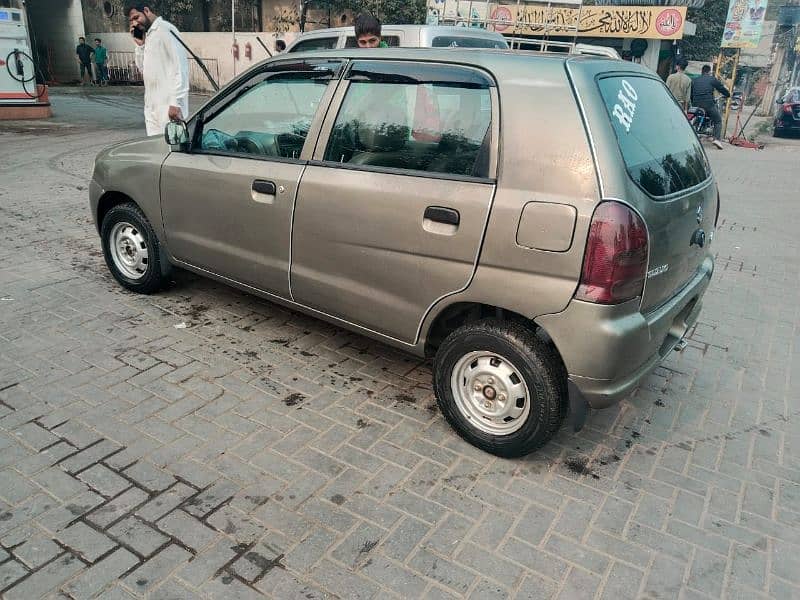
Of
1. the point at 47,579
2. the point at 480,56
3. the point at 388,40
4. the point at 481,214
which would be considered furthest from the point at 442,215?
the point at 388,40

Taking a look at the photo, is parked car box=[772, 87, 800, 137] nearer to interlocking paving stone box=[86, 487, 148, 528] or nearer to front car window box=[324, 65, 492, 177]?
front car window box=[324, 65, 492, 177]

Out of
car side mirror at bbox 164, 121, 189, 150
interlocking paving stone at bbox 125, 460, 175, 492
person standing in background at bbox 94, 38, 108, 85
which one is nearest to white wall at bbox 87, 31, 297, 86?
person standing in background at bbox 94, 38, 108, 85

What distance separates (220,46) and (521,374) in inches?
1002

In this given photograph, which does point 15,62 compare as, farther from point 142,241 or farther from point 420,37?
point 142,241

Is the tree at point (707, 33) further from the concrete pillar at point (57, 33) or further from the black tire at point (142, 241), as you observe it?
the black tire at point (142, 241)

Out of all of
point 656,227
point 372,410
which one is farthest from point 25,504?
point 656,227

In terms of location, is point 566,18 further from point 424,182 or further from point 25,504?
point 25,504

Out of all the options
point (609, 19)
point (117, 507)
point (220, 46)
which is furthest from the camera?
point (220, 46)

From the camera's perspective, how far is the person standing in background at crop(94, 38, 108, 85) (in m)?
23.3

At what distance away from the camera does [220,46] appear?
24891 mm

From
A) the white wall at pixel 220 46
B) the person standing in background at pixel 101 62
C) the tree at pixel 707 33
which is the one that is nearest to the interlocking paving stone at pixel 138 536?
the white wall at pixel 220 46

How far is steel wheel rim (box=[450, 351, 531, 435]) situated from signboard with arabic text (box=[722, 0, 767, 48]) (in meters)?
17.2

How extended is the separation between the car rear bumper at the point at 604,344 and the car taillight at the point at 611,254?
Answer: 58 mm

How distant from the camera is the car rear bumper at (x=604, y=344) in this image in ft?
8.78
